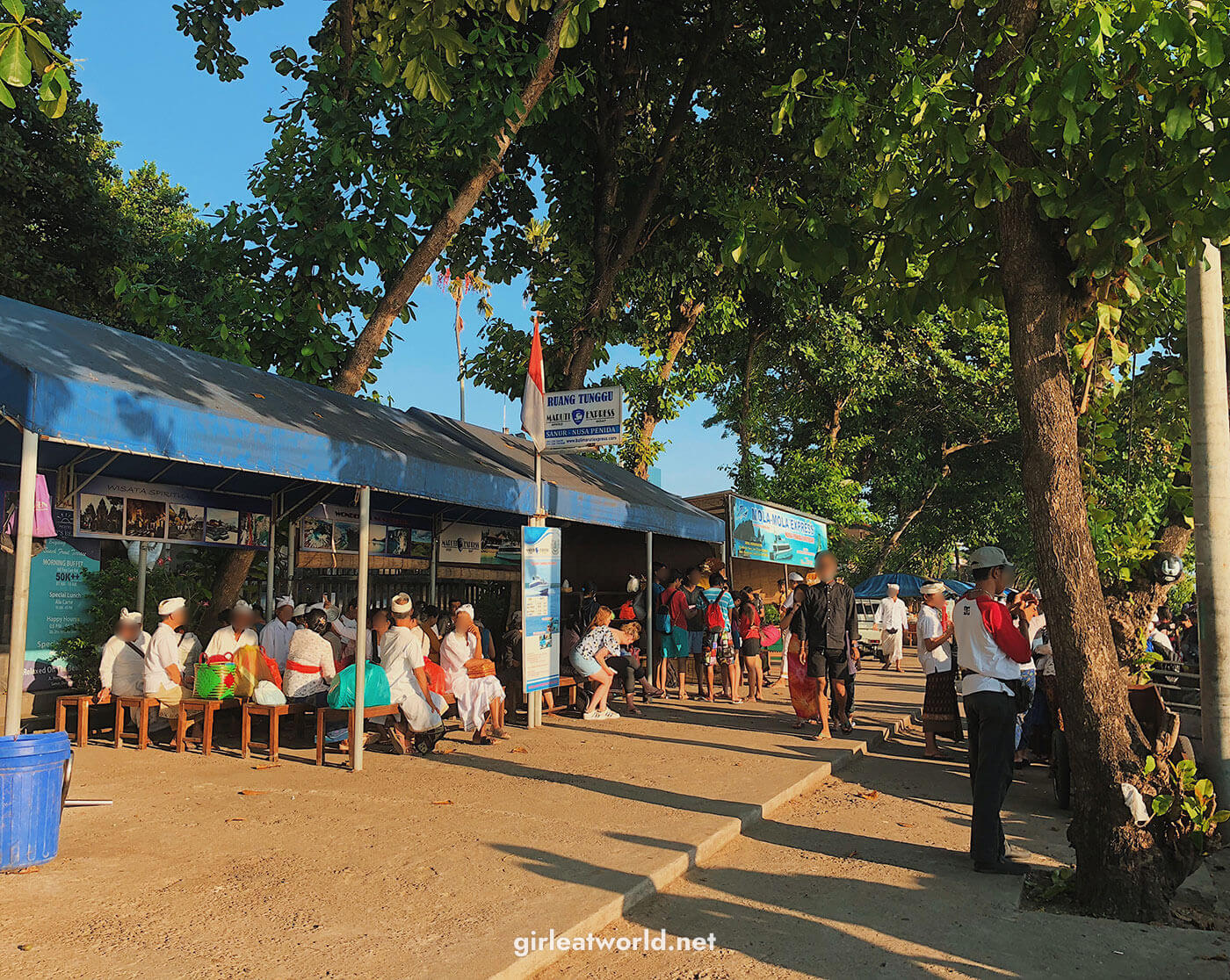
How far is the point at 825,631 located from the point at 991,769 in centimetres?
495

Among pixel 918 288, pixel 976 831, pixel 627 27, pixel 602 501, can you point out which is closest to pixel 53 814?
pixel 976 831

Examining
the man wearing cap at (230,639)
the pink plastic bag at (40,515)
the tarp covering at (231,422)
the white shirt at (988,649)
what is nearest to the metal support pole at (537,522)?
the tarp covering at (231,422)

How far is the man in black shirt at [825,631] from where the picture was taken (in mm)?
11180

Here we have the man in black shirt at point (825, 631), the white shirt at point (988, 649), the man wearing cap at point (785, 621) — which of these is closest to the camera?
the white shirt at point (988, 649)

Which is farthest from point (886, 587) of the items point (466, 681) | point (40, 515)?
point (40, 515)

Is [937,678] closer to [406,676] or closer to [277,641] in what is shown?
[406,676]

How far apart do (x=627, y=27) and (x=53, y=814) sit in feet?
48.1

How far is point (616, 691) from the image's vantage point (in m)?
15.3

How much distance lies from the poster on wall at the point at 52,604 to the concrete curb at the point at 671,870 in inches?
311

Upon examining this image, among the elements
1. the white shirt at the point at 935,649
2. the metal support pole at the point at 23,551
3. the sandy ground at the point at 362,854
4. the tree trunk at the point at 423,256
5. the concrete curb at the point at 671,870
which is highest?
the tree trunk at the point at 423,256

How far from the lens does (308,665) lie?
9.43 metres

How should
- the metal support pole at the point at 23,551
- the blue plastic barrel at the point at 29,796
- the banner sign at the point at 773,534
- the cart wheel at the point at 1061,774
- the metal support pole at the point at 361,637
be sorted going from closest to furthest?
the blue plastic barrel at the point at 29,796, the metal support pole at the point at 23,551, the cart wheel at the point at 1061,774, the metal support pole at the point at 361,637, the banner sign at the point at 773,534

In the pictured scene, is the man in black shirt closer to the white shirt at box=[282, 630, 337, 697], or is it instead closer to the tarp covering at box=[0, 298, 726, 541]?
the tarp covering at box=[0, 298, 726, 541]

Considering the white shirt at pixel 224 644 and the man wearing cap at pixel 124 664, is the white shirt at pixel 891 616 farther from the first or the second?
the man wearing cap at pixel 124 664
